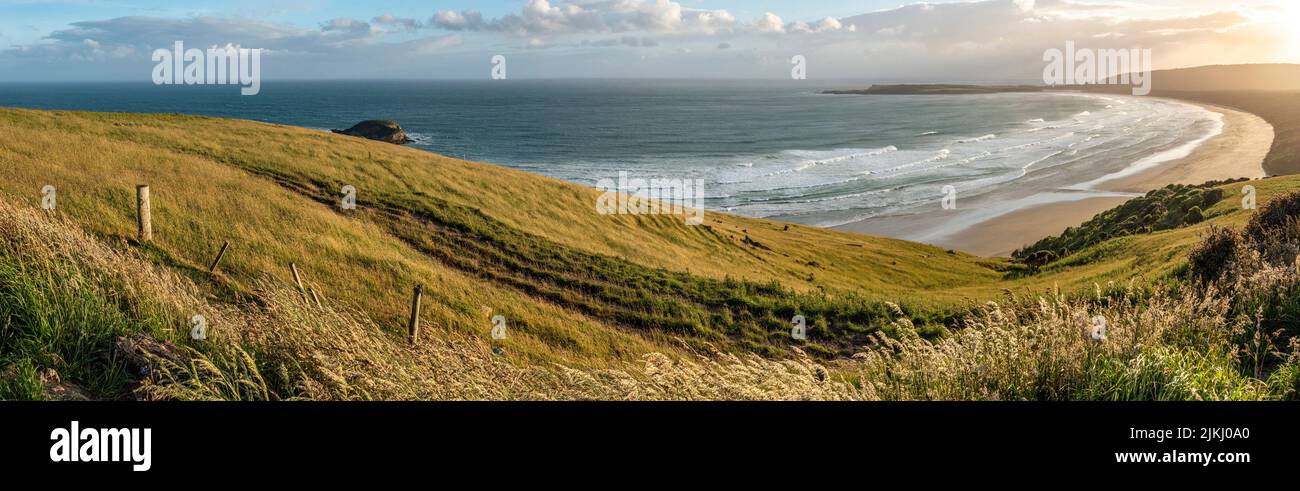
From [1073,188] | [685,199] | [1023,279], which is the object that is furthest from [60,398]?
[1073,188]

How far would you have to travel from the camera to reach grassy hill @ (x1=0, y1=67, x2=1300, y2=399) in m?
5.94

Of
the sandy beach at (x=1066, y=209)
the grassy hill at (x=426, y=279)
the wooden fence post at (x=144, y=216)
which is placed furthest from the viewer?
the sandy beach at (x=1066, y=209)

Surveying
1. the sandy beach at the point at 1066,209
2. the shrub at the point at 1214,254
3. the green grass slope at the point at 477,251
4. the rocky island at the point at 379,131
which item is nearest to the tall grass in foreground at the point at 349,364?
the green grass slope at the point at 477,251

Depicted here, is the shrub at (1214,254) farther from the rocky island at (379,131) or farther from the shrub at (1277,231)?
the rocky island at (379,131)

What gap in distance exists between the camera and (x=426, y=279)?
61.5 feet

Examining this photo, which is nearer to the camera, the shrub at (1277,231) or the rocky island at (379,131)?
the shrub at (1277,231)

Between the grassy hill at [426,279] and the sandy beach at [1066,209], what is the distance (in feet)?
21.8

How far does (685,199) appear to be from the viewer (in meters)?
70.8

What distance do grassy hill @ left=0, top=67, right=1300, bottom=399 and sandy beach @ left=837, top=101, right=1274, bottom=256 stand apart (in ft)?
21.8

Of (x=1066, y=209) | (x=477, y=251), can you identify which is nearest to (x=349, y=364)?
(x=477, y=251)

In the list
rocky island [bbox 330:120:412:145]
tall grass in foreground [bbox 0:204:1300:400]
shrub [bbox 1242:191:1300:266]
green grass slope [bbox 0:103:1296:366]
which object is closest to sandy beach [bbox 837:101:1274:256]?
green grass slope [bbox 0:103:1296:366]

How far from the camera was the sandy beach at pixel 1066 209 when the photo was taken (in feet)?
163

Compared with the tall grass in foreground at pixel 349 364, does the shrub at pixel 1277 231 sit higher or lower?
higher

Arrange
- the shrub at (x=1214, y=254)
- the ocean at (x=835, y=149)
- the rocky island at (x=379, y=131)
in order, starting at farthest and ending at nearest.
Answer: the rocky island at (x=379, y=131), the ocean at (x=835, y=149), the shrub at (x=1214, y=254)
